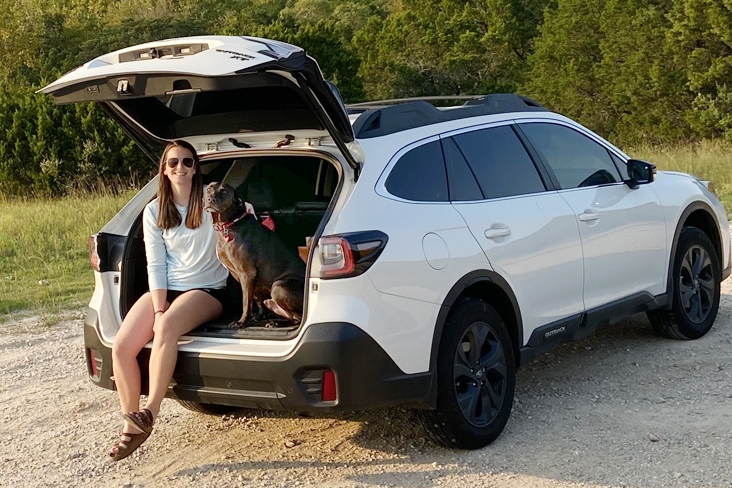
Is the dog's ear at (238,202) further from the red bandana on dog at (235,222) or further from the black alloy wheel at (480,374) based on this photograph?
the black alloy wheel at (480,374)

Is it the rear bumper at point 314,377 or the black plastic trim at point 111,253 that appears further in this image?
the black plastic trim at point 111,253

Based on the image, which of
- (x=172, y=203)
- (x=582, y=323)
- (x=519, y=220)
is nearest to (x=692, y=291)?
(x=582, y=323)

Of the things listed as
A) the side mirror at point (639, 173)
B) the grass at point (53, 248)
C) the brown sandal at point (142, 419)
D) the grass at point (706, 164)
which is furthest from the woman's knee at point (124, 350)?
the grass at point (706, 164)

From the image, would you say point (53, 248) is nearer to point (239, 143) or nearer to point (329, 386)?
point (239, 143)

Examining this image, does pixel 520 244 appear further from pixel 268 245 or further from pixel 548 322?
pixel 268 245

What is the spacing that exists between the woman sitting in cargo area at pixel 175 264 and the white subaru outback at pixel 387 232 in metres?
0.12

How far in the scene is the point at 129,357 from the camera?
469cm

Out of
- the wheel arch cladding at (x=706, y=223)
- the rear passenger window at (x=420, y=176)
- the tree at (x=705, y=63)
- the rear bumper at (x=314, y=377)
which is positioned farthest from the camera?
the tree at (x=705, y=63)

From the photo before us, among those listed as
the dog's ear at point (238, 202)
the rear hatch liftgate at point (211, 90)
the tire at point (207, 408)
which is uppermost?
the rear hatch liftgate at point (211, 90)

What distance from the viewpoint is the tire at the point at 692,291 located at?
6.51 meters

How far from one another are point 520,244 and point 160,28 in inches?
1724

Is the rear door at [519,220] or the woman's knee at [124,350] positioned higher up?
the rear door at [519,220]

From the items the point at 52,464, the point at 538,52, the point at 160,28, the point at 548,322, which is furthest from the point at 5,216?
the point at 160,28

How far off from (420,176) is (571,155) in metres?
1.56
